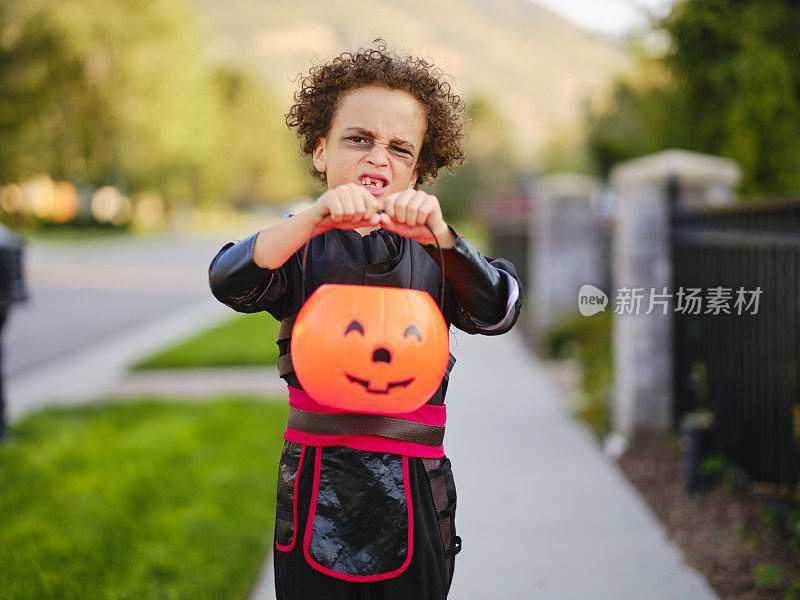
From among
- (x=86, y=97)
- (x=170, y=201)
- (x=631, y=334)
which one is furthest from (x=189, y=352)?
(x=170, y=201)

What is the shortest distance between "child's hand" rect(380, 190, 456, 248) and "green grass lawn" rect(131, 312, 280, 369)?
6.53m

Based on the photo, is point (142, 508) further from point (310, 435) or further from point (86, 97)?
point (86, 97)

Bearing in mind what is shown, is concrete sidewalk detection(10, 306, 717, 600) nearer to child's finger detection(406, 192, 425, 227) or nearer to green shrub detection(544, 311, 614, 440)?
green shrub detection(544, 311, 614, 440)

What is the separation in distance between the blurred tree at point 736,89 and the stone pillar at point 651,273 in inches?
25.2

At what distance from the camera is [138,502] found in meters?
4.15

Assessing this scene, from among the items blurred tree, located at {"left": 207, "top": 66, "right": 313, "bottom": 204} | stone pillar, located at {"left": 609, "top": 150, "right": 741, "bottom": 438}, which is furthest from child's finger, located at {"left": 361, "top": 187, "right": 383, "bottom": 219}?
blurred tree, located at {"left": 207, "top": 66, "right": 313, "bottom": 204}

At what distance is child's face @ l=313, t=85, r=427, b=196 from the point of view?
69.0 inches

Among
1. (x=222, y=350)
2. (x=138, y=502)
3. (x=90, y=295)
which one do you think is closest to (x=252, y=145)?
(x=90, y=295)

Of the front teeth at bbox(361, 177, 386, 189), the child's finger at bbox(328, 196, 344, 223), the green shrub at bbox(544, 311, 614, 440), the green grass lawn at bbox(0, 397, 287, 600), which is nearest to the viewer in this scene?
the child's finger at bbox(328, 196, 344, 223)

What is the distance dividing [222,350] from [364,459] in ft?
23.9

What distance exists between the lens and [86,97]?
3809cm

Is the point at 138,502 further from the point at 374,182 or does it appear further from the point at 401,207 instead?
the point at 401,207

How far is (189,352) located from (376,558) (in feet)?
23.8

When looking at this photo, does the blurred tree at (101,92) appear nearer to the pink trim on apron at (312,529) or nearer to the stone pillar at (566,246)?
the stone pillar at (566,246)
